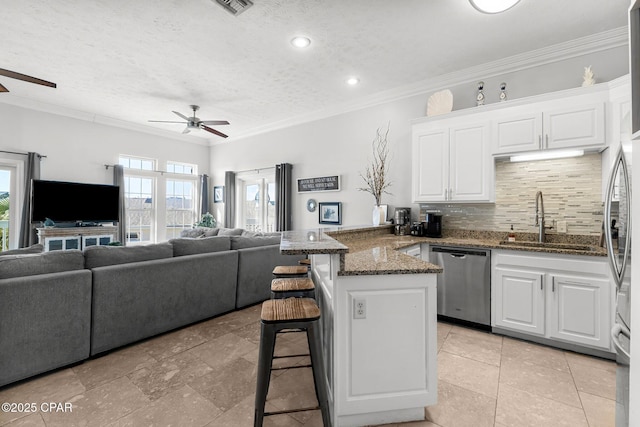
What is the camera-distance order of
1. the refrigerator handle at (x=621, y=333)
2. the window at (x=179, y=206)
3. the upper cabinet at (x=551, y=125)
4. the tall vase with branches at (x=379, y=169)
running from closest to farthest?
the refrigerator handle at (x=621, y=333)
the upper cabinet at (x=551, y=125)
the tall vase with branches at (x=379, y=169)
the window at (x=179, y=206)

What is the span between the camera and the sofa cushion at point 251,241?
362cm

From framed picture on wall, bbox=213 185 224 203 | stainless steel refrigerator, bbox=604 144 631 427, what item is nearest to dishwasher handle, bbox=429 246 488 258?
stainless steel refrigerator, bbox=604 144 631 427

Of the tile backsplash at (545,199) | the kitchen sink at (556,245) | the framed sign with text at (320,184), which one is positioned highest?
the framed sign with text at (320,184)

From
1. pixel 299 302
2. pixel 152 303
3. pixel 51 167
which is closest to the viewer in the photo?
pixel 299 302

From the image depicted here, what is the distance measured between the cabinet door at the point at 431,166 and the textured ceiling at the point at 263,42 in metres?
0.90

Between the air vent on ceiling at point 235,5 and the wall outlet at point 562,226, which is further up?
the air vent on ceiling at point 235,5

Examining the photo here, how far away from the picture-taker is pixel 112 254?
8.51 ft

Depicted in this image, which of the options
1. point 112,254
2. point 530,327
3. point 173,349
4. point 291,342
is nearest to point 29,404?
point 173,349

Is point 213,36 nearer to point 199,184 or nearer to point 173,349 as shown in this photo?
point 173,349

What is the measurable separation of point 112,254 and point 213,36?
235 centimetres

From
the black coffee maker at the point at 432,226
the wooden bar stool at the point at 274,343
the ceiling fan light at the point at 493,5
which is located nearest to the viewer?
the wooden bar stool at the point at 274,343

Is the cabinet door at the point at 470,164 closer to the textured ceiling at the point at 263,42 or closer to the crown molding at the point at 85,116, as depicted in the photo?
the textured ceiling at the point at 263,42

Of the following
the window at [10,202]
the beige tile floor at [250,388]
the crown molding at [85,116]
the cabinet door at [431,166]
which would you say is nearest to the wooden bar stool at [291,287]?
the beige tile floor at [250,388]

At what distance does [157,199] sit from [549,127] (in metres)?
7.00
